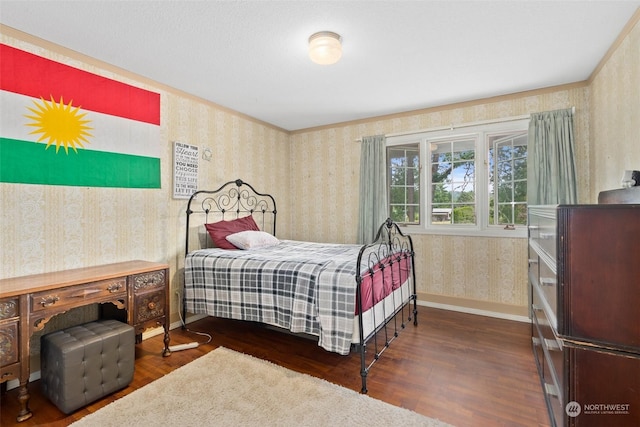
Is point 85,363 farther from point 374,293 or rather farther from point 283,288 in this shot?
point 374,293

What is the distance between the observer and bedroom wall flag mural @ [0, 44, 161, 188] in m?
2.14

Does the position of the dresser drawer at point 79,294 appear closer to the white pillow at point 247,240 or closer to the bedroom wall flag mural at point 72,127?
the bedroom wall flag mural at point 72,127

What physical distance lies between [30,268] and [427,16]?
10.8 feet

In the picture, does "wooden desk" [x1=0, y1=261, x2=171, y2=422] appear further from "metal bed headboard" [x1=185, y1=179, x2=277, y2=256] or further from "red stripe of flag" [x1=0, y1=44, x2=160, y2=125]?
"red stripe of flag" [x1=0, y1=44, x2=160, y2=125]

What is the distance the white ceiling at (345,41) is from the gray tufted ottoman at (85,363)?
210 cm

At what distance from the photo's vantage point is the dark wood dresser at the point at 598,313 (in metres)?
1.12

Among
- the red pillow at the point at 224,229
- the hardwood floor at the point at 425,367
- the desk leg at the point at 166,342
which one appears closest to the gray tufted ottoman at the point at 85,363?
the hardwood floor at the point at 425,367

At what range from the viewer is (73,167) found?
244cm

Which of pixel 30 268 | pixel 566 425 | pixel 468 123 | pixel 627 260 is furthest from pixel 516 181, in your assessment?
pixel 30 268
